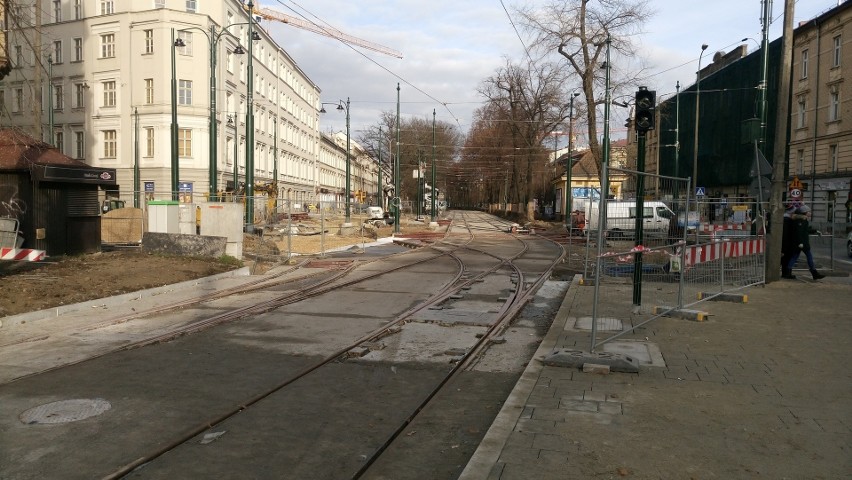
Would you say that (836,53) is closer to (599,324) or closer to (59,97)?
(599,324)

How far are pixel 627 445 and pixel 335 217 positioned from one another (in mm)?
34251

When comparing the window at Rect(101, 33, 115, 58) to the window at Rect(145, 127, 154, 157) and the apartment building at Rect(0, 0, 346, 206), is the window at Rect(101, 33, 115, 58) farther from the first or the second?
the window at Rect(145, 127, 154, 157)

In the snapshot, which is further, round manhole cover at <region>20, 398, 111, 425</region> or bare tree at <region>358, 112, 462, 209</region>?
bare tree at <region>358, 112, 462, 209</region>

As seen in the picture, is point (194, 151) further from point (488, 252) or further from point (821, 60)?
point (821, 60)

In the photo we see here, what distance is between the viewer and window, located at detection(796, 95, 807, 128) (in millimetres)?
47134

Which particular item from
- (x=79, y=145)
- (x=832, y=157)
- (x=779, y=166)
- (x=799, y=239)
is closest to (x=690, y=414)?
(x=779, y=166)

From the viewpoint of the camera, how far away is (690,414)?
512 centimetres

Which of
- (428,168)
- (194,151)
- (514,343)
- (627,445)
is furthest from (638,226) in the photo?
(428,168)

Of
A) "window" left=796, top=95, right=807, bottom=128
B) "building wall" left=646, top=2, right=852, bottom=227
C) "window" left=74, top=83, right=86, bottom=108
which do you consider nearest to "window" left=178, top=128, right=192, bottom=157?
"window" left=74, top=83, right=86, bottom=108

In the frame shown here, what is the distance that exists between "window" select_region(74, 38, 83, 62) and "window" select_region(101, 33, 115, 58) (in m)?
2.03

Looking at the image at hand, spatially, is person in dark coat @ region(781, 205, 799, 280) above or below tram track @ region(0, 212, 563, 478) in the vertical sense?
above

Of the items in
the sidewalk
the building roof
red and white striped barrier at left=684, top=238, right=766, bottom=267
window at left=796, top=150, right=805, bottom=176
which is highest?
window at left=796, top=150, right=805, bottom=176

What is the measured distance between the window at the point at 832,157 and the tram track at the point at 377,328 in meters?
33.0

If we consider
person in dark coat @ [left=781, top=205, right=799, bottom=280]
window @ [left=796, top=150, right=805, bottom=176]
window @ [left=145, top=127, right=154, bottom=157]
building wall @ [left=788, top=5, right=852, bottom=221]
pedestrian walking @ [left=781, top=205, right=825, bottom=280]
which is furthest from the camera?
window @ [left=796, top=150, right=805, bottom=176]
